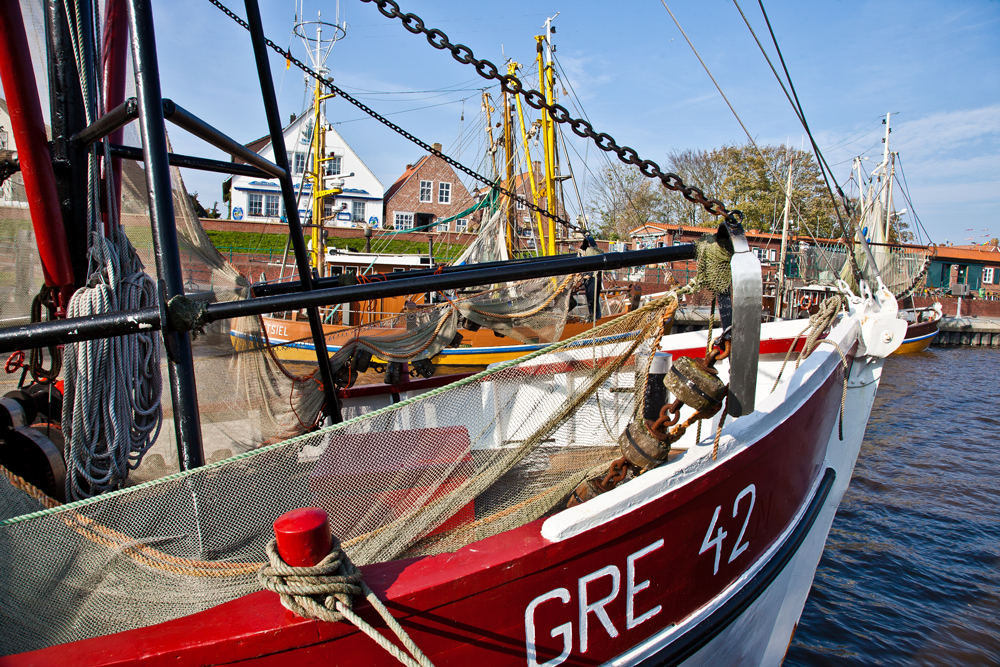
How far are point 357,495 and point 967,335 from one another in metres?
35.9

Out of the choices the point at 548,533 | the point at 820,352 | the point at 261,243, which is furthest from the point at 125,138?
the point at 261,243

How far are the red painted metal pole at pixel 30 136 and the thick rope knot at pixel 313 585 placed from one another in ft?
6.43

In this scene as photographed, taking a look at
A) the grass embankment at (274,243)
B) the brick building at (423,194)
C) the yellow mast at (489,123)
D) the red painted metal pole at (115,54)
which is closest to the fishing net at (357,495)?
the red painted metal pole at (115,54)

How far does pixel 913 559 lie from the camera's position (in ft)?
19.5

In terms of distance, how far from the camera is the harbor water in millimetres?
4527

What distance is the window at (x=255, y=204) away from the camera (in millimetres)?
33356

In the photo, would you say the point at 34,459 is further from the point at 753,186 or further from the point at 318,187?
the point at 753,186

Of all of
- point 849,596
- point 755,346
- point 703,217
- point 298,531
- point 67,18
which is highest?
point 703,217

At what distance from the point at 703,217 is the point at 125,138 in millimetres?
50464

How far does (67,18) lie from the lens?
8.18 feet

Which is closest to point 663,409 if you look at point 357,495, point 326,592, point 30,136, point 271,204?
point 357,495

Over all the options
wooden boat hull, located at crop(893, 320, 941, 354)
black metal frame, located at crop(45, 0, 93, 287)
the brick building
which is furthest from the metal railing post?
the brick building

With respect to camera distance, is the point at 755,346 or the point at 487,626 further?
the point at 755,346

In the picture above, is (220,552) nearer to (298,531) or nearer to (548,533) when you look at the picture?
(298,531)
